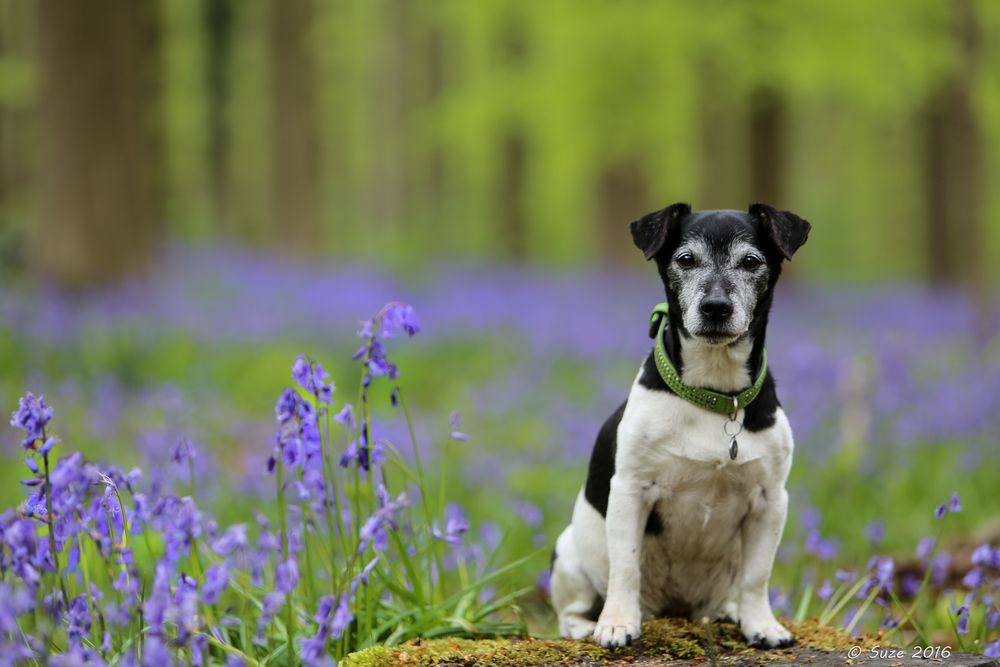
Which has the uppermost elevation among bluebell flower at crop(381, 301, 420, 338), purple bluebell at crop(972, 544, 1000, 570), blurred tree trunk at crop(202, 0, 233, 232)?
blurred tree trunk at crop(202, 0, 233, 232)

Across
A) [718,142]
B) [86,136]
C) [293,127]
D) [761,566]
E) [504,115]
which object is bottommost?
[761,566]

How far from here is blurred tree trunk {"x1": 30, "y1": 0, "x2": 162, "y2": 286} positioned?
35.6 feet

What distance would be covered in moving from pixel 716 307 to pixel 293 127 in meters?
17.5

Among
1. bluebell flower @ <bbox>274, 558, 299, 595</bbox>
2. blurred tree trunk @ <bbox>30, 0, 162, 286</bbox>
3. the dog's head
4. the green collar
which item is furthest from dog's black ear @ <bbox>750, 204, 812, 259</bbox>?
blurred tree trunk @ <bbox>30, 0, 162, 286</bbox>

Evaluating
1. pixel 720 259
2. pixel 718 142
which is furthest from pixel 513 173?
pixel 720 259

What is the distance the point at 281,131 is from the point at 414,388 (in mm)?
10961

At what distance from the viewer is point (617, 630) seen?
10.2 feet

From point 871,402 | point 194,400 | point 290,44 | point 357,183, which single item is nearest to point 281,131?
point 290,44

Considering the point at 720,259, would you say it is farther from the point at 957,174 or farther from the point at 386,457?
the point at 957,174

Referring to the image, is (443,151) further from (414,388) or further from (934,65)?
(414,388)

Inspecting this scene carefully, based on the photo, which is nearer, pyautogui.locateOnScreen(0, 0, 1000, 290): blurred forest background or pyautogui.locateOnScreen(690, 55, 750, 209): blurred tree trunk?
pyautogui.locateOnScreen(0, 0, 1000, 290): blurred forest background

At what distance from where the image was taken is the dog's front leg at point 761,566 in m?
3.17

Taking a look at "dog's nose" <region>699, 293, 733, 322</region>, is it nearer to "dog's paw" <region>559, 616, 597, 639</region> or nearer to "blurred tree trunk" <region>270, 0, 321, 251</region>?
"dog's paw" <region>559, 616, 597, 639</region>

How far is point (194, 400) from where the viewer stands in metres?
7.84
